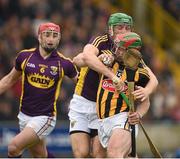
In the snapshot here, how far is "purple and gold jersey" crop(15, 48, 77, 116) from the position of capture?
44.6ft

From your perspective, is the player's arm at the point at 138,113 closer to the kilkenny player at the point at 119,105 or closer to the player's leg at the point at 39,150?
the kilkenny player at the point at 119,105

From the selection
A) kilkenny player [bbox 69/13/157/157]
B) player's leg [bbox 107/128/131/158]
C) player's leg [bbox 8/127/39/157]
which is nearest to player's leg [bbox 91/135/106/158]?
kilkenny player [bbox 69/13/157/157]

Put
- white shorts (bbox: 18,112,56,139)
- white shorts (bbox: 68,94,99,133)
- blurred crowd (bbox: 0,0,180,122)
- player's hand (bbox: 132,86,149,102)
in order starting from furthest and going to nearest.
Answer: blurred crowd (bbox: 0,0,180,122)
white shorts (bbox: 18,112,56,139)
white shorts (bbox: 68,94,99,133)
player's hand (bbox: 132,86,149,102)

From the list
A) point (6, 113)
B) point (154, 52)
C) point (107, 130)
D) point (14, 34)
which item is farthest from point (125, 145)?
point (154, 52)

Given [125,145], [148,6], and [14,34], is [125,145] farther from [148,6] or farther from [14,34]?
[148,6]

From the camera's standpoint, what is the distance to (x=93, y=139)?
12867mm

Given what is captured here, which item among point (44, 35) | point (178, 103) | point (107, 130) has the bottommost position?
point (178, 103)

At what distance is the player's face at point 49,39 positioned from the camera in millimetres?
13477

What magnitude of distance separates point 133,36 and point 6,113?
6.69 metres

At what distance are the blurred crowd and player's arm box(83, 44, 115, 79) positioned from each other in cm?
623

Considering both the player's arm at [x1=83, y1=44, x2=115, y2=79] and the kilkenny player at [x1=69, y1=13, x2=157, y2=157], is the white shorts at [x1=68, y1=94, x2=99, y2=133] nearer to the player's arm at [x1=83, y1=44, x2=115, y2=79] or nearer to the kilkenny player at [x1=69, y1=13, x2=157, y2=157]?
the kilkenny player at [x1=69, y1=13, x2=157, y2=157]

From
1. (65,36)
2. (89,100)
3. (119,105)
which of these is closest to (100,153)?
(89,100)

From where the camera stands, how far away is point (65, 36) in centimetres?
1983

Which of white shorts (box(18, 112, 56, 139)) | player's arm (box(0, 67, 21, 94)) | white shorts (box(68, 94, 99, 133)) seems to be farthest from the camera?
player's arm (box(0, 67, 21, 94))
